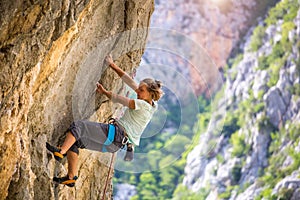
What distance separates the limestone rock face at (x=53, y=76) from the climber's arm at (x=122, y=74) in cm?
12

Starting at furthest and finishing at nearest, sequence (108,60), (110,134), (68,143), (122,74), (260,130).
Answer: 1. (260,130)
2. (108,60)
3. (122,74)
4. (110,134)
5. (68,143)

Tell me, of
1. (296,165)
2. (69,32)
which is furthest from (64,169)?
(296,165)

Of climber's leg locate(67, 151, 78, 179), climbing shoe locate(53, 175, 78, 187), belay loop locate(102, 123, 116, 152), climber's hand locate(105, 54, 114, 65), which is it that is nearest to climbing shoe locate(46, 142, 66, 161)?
climber's leg locate(67, 151, 78, 179)

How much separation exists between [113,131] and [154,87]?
754 mm

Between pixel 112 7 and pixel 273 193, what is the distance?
4555cm

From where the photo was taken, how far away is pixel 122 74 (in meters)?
11.0

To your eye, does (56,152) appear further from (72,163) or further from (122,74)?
(122,74)

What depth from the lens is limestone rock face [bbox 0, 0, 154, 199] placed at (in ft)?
27.5

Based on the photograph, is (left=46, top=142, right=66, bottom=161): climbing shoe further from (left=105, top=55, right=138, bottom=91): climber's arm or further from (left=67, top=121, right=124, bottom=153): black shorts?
(left=105, top=55, right=138, bottom=91): climber's arm

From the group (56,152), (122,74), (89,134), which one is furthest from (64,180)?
(122,74)

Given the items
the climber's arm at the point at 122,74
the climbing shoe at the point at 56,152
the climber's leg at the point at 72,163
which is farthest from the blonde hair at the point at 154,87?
the climbing shoe at the point at 56,152

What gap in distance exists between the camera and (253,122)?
67188 millimetres

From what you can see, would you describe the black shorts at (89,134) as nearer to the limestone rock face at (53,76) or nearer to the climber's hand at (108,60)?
the limestone rock face at (53,76)

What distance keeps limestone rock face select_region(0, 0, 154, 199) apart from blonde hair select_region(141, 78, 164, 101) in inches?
37.2
